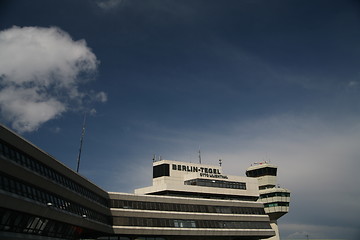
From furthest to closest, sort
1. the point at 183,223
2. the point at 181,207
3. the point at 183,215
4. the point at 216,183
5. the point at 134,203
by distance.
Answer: the point at 216,183 < the point at 181,207 < the point at 183,215 < the point at 183,223 < the point at 134,203

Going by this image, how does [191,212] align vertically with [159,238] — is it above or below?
above

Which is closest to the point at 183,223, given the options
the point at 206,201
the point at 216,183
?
the point at 206,201

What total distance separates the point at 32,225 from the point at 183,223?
45.8 metres

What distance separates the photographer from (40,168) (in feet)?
138

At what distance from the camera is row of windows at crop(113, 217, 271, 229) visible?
239 ft

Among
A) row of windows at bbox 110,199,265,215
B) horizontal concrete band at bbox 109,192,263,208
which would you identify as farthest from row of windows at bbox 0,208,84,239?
horizontal concrete band at bbox 109,192,263,208

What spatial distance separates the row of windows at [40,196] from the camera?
111 ft

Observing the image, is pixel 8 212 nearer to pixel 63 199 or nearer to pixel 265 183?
pixel 63 199

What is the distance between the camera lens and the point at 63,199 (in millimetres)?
48375

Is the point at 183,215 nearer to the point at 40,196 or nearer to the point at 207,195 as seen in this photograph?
the point at 207,195

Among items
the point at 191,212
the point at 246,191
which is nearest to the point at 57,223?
the point at 191,212

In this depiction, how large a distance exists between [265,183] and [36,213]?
91.8 meters

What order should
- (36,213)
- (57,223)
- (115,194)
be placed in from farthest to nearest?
(115,194)
(57,223)
(36,213)

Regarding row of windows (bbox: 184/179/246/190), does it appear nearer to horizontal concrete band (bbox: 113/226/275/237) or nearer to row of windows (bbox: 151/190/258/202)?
row of windows (bbox: 151/190/258/202)
